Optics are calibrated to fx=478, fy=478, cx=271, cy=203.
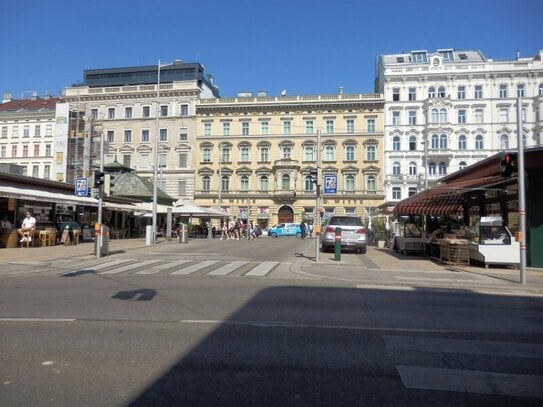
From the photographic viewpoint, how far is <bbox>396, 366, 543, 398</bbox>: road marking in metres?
4.54

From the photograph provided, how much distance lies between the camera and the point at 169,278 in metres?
13.1

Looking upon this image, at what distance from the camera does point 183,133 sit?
70750mm

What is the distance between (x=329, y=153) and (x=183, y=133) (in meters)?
21.7

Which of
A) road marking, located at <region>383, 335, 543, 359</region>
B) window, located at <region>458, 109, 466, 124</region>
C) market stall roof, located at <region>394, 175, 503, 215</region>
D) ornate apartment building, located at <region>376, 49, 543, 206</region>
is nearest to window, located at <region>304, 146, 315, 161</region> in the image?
ornate apartment building, located at <region>376, 49, 543, 206</region>

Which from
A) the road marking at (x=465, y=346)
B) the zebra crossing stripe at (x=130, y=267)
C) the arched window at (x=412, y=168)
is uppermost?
the arched window at (x=412, y=168)

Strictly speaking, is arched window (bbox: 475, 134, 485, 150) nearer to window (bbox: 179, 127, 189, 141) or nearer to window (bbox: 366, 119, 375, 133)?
window (bbox: 366, 119, 375, 133)

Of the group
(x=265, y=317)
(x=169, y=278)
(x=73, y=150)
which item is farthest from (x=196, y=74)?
(x=265, y=317)

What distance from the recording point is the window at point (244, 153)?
69.9 metres

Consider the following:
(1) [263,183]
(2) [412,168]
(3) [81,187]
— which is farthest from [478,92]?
(3) [81,187]

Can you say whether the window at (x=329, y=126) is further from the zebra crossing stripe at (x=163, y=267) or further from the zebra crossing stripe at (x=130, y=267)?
the zebra crossing stripe at (x=130, y=267)

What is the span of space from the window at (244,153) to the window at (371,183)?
693 inches

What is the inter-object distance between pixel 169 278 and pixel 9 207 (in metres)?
16.2

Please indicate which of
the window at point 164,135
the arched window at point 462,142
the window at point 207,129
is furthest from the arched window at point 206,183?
the arched window at point 462,142

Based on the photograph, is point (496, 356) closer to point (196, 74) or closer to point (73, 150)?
point (73, 150)
